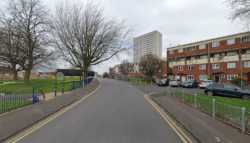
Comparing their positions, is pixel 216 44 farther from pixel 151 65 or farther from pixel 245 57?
pixel 151 65

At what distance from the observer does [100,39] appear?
2423cm

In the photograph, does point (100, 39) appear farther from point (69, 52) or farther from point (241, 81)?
point (241, 81)

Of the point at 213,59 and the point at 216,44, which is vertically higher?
the point at 216,44

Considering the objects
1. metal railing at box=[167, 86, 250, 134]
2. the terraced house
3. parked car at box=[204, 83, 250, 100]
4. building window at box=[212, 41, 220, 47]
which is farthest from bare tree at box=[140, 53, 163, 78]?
metal railing at box=[167, 86, 250, 134]

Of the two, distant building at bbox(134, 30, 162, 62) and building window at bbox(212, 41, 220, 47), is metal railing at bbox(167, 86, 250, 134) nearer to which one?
building window at bbox(212, 41, 220, 47)

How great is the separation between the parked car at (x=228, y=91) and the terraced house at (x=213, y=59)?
19070 millimetres

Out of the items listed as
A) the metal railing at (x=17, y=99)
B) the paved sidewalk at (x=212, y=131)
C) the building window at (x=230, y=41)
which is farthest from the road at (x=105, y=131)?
the building window at (x=230, y=41)

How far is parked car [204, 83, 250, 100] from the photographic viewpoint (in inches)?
419

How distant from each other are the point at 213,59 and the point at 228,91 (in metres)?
22.5

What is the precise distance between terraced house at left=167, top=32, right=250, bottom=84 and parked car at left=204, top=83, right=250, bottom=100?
19.1 meters

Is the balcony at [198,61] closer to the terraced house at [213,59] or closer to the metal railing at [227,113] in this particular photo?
the terraced house at [213,59]

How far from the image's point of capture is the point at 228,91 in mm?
11539

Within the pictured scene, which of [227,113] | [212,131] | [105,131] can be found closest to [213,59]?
[227,113]

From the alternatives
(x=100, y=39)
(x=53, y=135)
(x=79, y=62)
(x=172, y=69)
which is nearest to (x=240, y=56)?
(x=172, y=69)
